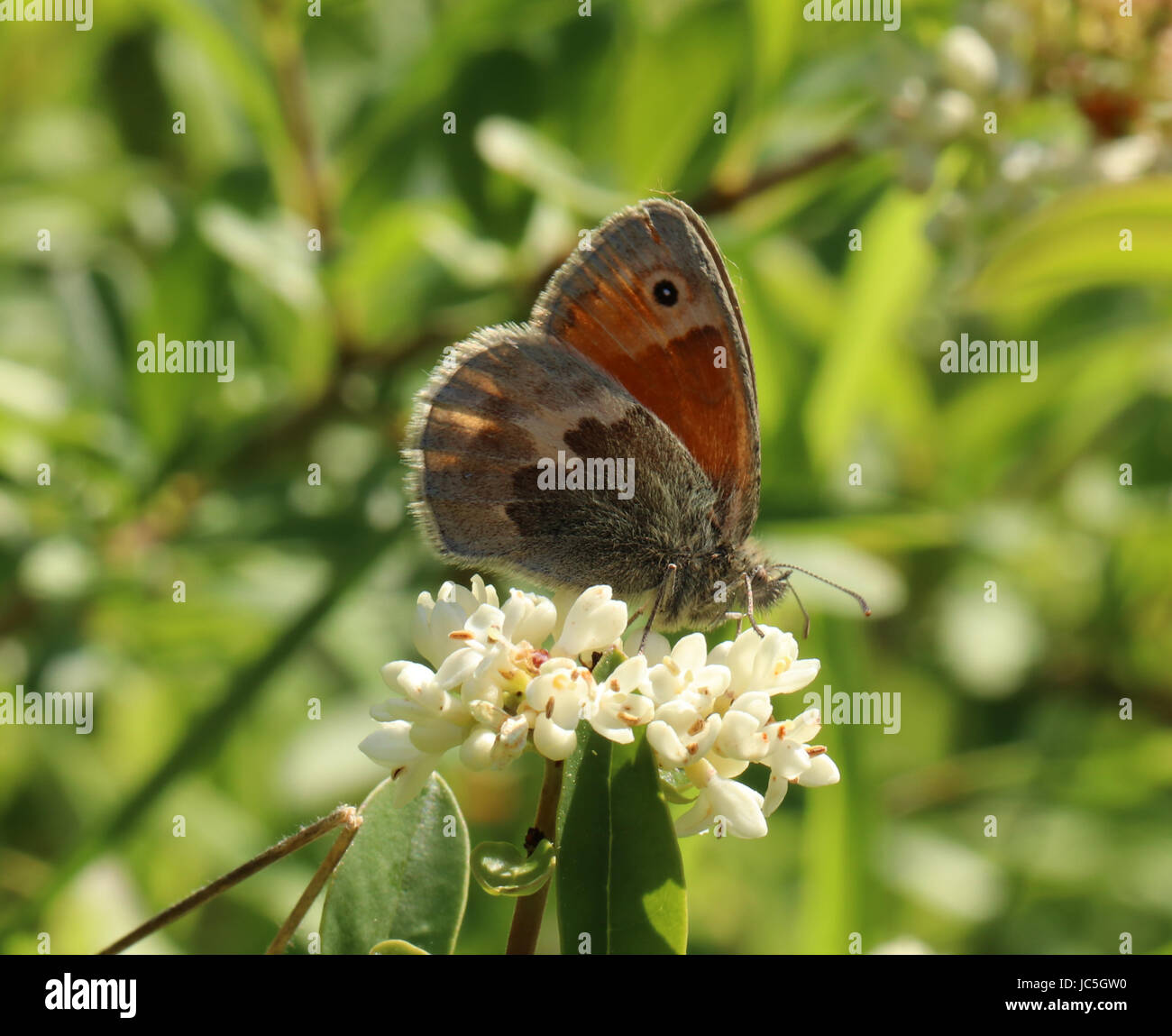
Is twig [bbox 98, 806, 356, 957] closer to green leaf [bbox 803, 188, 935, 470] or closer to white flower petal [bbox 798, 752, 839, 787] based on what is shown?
white flower petal [bbox 798, 752, 839, 787]

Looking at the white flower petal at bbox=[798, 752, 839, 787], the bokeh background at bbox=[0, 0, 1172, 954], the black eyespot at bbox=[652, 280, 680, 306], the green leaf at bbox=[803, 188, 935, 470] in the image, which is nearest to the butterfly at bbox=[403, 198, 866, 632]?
the black eyespot at bbox=[652, 280, 680, 306]

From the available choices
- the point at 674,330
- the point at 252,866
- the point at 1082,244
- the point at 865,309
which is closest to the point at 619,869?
the point at 252,866

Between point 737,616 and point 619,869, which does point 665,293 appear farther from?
point 619,869
